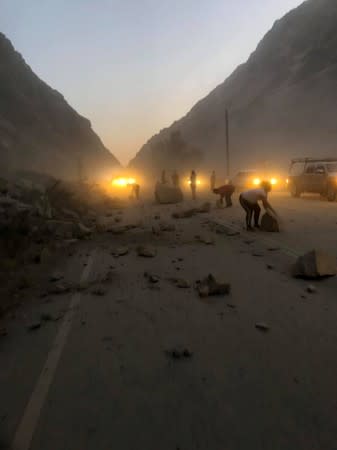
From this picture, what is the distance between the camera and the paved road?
114 inches

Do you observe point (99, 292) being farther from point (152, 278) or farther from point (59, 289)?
point (152, 278)

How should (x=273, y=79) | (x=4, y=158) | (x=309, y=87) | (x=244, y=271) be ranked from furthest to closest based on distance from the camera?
1. (x=273, y=79)
2. (x=309, y=87)
3. (x=4, y=158)
4. (x=244, y=271)

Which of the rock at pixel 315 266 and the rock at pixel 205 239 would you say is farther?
the rock at pixel 205 239

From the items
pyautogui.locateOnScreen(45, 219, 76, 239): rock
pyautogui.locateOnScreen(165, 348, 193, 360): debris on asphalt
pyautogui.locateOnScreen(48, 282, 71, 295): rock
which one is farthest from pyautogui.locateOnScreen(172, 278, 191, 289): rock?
pyautogui.locateOnScreen(45, 219, 76, 239): rock

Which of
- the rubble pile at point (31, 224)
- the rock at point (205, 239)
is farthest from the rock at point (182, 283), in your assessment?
the rubble pile at point (31, 224)

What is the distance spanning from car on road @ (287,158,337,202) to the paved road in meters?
15.0

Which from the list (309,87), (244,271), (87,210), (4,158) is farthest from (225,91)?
(244,271)

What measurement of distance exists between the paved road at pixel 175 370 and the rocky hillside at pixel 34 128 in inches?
2430

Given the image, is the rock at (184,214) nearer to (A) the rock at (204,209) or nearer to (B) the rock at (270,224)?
(A) the rock at (204,209)

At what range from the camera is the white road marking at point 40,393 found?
289 cm

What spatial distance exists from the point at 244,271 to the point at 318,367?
12.3ft

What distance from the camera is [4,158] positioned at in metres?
68.2

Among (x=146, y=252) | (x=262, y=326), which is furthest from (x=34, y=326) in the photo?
(x=146, y=252)

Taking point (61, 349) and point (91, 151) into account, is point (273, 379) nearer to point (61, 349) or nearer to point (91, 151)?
point (61, 349)
